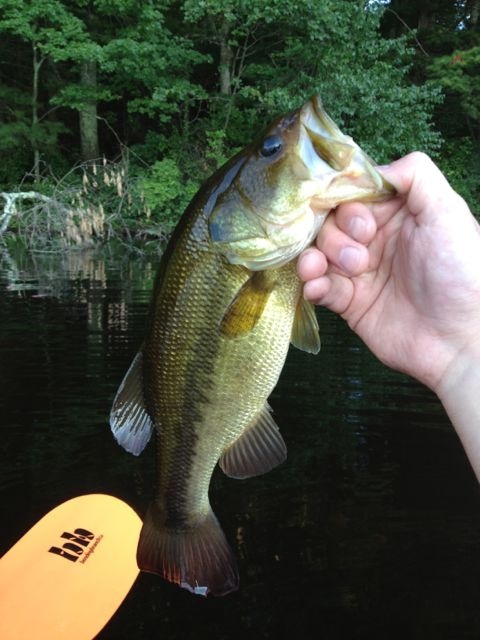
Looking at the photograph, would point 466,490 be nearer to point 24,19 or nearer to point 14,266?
point 14,266

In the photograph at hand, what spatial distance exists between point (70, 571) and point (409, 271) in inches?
103

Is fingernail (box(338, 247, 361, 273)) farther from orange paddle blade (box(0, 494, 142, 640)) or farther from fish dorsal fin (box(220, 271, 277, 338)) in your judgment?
orange paddle blade (box(0, 494, 142, 640))

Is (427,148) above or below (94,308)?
above

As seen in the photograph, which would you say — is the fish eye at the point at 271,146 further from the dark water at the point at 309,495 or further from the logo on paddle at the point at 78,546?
the logo on paddle at the point at 78,546

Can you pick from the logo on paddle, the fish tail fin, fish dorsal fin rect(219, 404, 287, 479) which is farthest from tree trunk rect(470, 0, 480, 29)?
the fish tail fin

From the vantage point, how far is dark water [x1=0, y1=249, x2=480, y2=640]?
11.6ft

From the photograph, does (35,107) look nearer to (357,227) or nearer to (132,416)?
(132,416)

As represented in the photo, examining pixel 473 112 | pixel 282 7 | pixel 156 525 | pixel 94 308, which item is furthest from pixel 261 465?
pixel 473 112

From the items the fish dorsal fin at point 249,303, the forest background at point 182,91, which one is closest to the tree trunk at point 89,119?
the forest background at point 182,91

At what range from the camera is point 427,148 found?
20.1m

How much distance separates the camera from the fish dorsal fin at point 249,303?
2012 mm

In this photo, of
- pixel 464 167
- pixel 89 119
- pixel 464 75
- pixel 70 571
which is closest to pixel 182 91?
pixel 89 119

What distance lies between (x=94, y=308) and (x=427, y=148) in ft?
45.2

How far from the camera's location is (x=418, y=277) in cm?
230
